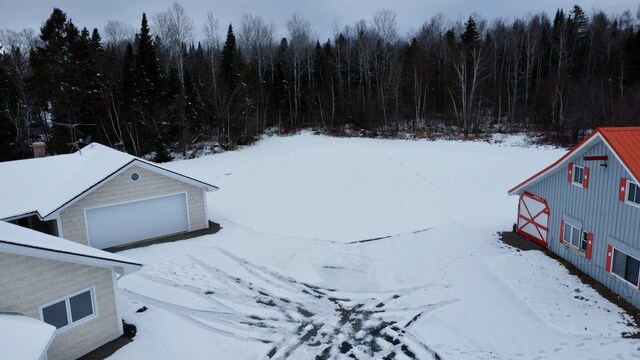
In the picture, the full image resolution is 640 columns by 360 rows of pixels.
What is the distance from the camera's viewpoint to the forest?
3844 centimetres

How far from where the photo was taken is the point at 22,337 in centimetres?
749

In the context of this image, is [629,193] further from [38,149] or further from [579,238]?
[38,149]

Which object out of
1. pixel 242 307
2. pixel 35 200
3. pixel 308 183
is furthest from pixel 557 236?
pixel 35 200

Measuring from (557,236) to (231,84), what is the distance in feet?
122

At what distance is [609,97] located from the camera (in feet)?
133

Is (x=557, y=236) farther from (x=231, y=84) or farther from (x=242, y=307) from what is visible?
(x=231, y=84)

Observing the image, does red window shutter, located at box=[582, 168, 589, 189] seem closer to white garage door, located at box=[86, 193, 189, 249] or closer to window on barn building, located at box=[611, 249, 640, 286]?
window on barn building, located at box=[611, 249, 640, 286]

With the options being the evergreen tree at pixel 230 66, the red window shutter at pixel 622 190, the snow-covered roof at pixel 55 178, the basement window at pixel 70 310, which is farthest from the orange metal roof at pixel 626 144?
the evergreen tree at pixel 230 66

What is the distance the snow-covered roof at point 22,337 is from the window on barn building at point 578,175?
53.2 ft

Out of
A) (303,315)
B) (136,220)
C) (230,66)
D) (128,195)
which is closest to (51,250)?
(303,315)

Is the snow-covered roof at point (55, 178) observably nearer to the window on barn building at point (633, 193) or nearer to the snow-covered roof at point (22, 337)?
the snow-covered roof at point (22, 337)

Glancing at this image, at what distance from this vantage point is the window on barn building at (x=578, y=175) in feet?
48.4

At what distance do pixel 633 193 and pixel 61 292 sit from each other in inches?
614

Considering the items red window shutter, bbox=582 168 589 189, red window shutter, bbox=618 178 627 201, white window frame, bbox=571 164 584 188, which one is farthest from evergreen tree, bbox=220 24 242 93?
red window shutter, bbox=618 178 627 201
